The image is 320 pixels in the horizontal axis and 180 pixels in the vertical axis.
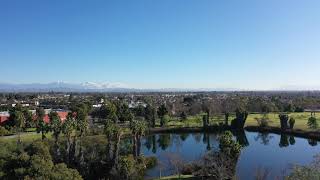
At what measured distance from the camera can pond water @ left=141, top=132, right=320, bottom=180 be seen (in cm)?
5078

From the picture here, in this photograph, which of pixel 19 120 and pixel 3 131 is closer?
pixel 3 131

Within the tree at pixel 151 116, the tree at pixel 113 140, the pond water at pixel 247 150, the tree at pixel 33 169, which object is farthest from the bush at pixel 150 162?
the tree at pixel 151 116

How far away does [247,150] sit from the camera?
7025cm

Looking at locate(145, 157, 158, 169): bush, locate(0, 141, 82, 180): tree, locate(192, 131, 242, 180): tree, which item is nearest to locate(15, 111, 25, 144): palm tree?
locate(145, 157, 158, 169): bush

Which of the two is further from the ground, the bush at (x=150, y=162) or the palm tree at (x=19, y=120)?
the palm tree at (x=19, y=120)

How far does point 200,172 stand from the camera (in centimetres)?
4128

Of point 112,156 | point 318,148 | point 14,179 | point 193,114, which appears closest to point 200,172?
point 112,156

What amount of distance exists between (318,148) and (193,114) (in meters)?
52.9

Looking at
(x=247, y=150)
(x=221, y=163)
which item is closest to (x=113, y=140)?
(x=221, y=163)

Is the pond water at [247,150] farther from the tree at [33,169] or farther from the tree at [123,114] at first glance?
the tree at [33,169]

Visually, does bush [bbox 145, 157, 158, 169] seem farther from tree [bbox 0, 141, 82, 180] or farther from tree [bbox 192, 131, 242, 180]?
tree [bbox 0, 141, 82, 180]

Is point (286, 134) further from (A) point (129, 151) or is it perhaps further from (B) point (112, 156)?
(B) point (112, 156)

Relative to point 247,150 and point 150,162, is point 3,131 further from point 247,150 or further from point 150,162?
point 247,150

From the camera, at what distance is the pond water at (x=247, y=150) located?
50781 millimetres
